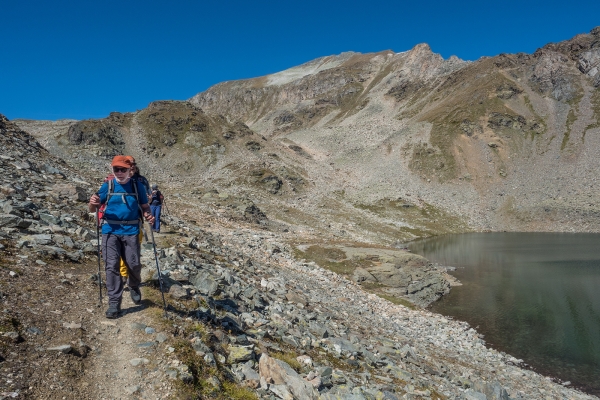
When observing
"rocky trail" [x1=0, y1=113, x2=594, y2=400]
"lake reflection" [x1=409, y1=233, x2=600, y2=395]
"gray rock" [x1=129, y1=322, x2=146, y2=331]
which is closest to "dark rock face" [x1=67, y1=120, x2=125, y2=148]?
"rocky trail" [x1=0, y1=113, x2=594, y2=400]

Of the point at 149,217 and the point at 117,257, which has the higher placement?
the point at 149,217

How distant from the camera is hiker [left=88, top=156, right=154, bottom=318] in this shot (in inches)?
341

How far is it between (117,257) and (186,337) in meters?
2.68

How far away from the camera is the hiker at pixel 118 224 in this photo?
866 centimetres

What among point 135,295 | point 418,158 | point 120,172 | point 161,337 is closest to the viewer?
point 161,337

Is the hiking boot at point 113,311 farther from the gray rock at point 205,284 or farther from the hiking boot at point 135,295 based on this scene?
the gray rock at point 205,284

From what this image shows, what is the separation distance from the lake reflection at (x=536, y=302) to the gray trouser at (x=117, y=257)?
24.1m

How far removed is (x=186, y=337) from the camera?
8.36 meters

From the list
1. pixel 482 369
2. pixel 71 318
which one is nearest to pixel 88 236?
pixel 71 318

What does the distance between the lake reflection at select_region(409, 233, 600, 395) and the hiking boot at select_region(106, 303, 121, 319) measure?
24.0 metres

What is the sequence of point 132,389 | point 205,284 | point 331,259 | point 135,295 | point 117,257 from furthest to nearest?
1. point 331,259
2. point 205,284
3. point 135,295
4. point 117,257
5. point 132,389

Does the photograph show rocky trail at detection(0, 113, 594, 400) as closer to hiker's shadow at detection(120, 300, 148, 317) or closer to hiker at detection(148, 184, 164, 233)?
hiker's shadow at detection(120, 300, 148, 317)

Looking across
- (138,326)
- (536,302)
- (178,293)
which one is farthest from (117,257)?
(536,302)

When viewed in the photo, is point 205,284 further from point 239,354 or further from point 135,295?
point 239,354
